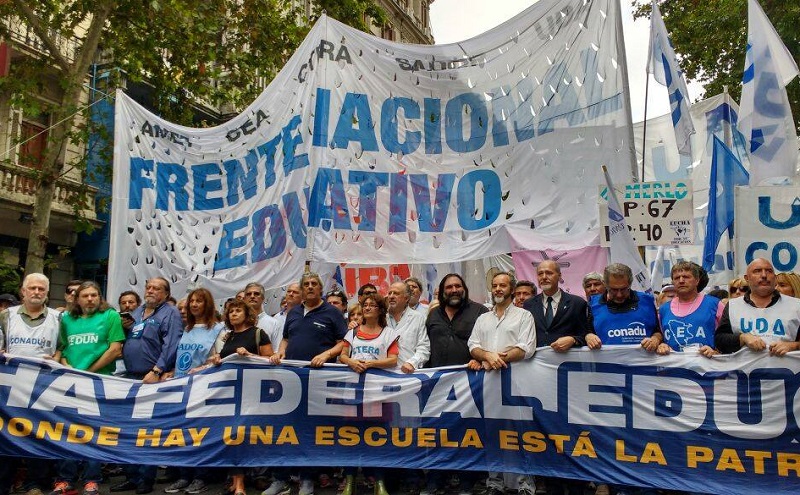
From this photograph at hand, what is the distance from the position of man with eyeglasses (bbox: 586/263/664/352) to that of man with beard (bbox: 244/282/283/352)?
305 cm

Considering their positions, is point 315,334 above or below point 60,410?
above

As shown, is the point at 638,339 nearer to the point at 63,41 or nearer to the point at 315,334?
the point at 315,334

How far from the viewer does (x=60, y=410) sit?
22.0 ft

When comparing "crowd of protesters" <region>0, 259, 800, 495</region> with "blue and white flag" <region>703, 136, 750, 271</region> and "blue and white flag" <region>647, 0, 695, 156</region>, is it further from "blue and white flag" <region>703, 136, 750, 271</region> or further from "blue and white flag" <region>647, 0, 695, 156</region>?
"blue and white flag" <region>647, 0, 695, 156</region>

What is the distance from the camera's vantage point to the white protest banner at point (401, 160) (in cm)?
663

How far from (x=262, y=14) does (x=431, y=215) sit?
34.8 ft

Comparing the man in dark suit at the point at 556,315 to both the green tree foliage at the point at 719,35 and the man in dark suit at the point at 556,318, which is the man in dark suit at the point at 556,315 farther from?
the green tree foliage at the point at 719,35

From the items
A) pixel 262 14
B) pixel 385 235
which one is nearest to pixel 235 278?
pixel 385 235

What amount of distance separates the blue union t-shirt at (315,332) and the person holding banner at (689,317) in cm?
267

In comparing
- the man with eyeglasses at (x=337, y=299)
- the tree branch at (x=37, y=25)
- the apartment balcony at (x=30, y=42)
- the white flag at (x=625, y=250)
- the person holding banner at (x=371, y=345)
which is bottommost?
the person holding banner at (x=371, y=345)

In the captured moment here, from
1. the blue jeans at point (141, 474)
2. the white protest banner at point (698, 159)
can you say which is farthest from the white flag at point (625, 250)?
the blue jeans at point (141, 474)

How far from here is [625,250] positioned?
660 centimetres

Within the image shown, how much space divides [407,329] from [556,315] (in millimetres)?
1261

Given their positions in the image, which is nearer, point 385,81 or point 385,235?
point 385,235
